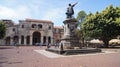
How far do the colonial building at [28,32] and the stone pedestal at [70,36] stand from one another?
137ft

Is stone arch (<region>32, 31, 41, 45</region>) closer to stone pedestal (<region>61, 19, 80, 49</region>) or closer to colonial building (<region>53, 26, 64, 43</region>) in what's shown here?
colonial building (<region>53, 26, 64, 43</region>)

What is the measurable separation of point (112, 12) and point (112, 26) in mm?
3861

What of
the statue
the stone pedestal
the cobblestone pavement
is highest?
the statue

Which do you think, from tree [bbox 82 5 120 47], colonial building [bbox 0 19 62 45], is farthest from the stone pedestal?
colonial building [bbox 0 19 62 45]

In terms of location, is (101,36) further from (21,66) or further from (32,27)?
(32,27)

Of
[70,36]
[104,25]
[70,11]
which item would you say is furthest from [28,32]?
[70,36]

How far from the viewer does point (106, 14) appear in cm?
3984

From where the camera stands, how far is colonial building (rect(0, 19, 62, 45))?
69.8m

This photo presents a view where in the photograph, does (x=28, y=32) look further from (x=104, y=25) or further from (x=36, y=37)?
(x=104, y=25)

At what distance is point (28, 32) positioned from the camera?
229 ft

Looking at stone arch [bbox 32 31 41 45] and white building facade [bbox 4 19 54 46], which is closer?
white building facade [bbox 4 19 54 46]

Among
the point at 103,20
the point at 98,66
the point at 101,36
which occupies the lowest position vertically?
the point at 98,66

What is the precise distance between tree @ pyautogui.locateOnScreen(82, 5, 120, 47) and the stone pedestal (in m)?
10.4

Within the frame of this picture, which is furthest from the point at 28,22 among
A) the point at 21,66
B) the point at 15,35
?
the point at 21,66
